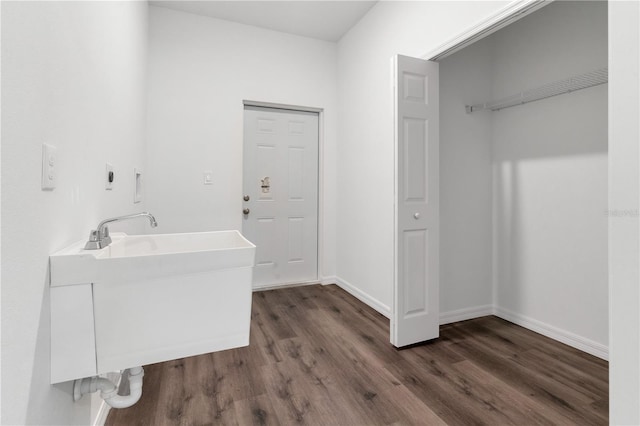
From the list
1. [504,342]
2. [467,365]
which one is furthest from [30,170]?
[504,342]

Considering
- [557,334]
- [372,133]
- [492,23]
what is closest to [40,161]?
[492,23]

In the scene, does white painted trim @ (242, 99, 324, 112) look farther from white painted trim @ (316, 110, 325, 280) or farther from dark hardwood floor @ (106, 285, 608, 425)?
dark hardwood floor @ (106, 285, 608, 425)

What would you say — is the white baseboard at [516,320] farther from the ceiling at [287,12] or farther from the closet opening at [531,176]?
the ceiling at [287,12]

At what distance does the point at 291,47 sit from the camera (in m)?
3.43

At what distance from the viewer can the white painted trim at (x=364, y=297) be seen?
2.77 meters

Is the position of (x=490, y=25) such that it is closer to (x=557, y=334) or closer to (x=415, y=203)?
(x=415, y=203)

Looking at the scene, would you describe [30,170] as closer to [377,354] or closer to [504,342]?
[377,354]

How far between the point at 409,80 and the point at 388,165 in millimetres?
737

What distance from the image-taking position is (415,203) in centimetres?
222

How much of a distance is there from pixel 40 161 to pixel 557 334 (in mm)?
3033

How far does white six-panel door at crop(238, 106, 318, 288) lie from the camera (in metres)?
3.42

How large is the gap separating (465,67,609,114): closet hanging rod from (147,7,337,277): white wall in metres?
1.80

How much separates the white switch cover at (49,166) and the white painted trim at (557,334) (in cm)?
296

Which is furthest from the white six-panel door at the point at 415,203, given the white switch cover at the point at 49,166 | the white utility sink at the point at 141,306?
the white switch cover at the point at 49,166
